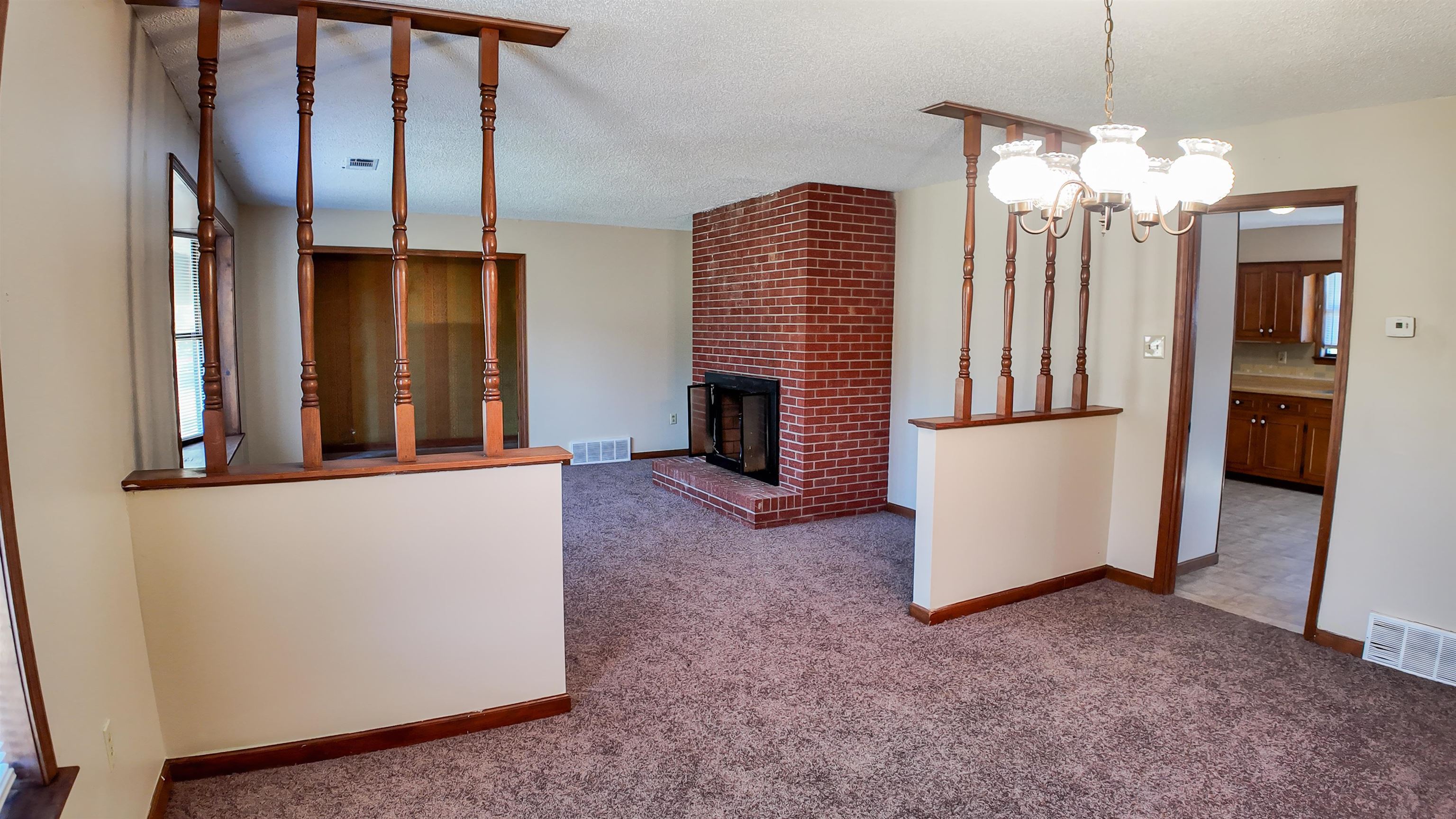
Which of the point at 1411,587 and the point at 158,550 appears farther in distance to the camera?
the point at 1411,587

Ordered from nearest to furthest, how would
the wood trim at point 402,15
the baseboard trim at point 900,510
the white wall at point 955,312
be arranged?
the wood trim at point 402,15, the white wall at point 955,312, the baseboard trim at point 900,510

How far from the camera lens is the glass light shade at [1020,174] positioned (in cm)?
202

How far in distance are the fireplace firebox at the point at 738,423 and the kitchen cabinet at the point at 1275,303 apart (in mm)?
4187

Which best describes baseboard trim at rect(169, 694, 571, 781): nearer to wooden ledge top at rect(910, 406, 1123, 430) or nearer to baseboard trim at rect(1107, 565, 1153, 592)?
wooden ledge top at rect(910, 406, 1123, 430)

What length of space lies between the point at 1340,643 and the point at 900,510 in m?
2.47

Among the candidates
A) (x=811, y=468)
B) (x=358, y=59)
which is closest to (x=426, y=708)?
(x=358, y=59)

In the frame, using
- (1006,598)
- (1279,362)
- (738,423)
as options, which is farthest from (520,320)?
(1279,362)

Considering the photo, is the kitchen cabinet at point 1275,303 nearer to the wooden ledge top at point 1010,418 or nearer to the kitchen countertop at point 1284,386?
the kitchen countertop at point 1284,386

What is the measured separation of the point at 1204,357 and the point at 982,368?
1162mm

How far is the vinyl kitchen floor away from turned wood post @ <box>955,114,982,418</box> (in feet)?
5.23

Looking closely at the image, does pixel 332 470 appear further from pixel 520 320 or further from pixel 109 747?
pixel 520 320

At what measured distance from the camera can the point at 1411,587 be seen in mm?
2980

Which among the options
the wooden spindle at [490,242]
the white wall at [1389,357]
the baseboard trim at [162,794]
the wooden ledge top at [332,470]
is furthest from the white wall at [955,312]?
the baseboard trim at [162,794]

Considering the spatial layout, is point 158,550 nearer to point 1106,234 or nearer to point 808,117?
point 808,117
